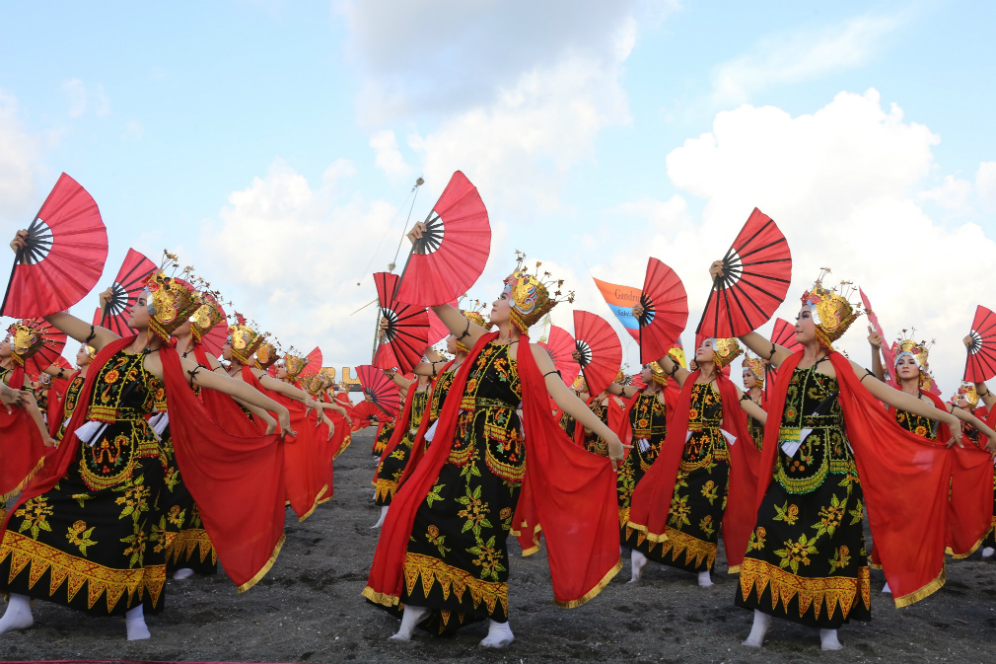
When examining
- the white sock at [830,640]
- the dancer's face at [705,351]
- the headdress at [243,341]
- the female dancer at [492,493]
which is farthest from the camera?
the headdress at [243,341]

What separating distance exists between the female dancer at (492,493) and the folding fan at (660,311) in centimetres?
199

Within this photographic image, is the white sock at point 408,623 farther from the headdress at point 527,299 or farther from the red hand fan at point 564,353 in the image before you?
the red hand fan at point 564,353

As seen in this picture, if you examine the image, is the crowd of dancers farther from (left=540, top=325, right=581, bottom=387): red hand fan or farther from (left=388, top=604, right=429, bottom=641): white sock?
(left=540, top=325, right=581, bottom=387): red hand fan

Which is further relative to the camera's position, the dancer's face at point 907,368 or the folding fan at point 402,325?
the folding fan at point 402,325

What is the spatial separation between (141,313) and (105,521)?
1.32 m

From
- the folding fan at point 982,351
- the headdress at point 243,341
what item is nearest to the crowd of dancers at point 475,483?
the headdress at point 243,341

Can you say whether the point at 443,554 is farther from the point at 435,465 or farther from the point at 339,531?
the point at 339,531

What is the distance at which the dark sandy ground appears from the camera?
14.8 ft

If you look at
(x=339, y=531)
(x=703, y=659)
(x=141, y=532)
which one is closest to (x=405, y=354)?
(x=339, y=531)

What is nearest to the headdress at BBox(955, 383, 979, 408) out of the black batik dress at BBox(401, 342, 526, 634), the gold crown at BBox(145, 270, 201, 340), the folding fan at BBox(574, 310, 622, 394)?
the folding fan at BBox(574, 310, 622, 394)

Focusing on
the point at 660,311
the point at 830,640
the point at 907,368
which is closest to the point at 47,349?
the point at 660,311

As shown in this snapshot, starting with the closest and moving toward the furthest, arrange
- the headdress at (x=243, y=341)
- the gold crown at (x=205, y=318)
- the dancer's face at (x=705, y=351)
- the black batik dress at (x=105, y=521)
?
the black batik dress at (x=105, y=521)
the gold crown at (x=205, y=318)
the dancer's face at (x=705, y=351)
the headdress at (x=243, y=341)

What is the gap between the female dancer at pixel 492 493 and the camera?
455 centimetres

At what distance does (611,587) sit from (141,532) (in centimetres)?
411
